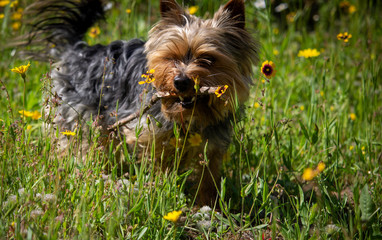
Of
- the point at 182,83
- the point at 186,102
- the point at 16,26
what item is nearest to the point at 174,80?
the point at 182,83

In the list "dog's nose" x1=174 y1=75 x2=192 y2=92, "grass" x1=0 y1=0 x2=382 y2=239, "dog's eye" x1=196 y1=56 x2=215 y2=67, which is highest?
"dog's eye" x1=196 y1=56 x2=215 y2=67

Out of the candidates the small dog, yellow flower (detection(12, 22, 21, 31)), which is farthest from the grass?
yellow flower (detection(12, 22, 21, 31))

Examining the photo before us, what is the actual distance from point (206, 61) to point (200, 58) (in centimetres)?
5

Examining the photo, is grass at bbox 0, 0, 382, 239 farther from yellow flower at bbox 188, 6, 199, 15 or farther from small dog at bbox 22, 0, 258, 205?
yellow flower at bbox 188, 6, 199, 15

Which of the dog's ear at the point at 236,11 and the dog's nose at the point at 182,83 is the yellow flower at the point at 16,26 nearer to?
the dog's ear at the point at 236,11

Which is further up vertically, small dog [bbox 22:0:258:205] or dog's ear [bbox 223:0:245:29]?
dog's ear [bbox 223:0:245:29]

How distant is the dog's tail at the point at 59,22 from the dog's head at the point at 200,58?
3.56ft

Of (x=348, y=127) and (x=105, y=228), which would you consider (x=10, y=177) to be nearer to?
(x=105, y=228)

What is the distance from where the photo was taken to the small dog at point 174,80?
108 inches

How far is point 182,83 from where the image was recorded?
2.60 meters

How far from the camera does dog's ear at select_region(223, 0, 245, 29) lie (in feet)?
9.86

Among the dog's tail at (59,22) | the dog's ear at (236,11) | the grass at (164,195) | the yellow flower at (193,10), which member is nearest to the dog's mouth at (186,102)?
the grass at (164,195)

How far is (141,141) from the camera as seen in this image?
3066mm

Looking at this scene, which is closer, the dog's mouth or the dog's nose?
the dog's nose
